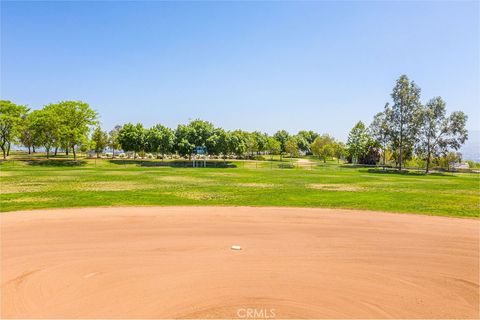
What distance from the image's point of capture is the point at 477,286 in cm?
1041

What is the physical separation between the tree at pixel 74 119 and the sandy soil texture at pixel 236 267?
66133mm

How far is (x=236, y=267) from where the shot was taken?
452 inches

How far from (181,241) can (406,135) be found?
68.6 m

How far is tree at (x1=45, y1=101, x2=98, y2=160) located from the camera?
78.7 meters

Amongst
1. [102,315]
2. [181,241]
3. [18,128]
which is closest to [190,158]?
[18,128]

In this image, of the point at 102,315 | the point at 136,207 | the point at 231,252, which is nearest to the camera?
the point at 102,315

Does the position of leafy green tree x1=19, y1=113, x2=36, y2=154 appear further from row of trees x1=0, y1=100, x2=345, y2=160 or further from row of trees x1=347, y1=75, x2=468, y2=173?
row of trees x1=347, y1=75, x2=468, y2=173

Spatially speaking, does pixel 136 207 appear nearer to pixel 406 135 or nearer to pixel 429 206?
pixel 429 206

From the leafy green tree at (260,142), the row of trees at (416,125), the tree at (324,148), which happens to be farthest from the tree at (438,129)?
the leafy green tree at (260,142)

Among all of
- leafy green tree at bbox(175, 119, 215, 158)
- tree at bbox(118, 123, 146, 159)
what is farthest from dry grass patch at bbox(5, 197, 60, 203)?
tree at bbox(118, 123, 146, 159)

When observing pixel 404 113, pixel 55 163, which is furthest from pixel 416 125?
pixel 55 163

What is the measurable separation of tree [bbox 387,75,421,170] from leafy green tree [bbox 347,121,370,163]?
20.1 m

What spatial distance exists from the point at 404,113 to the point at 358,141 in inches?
945

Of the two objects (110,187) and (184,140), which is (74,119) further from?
(110,187)
